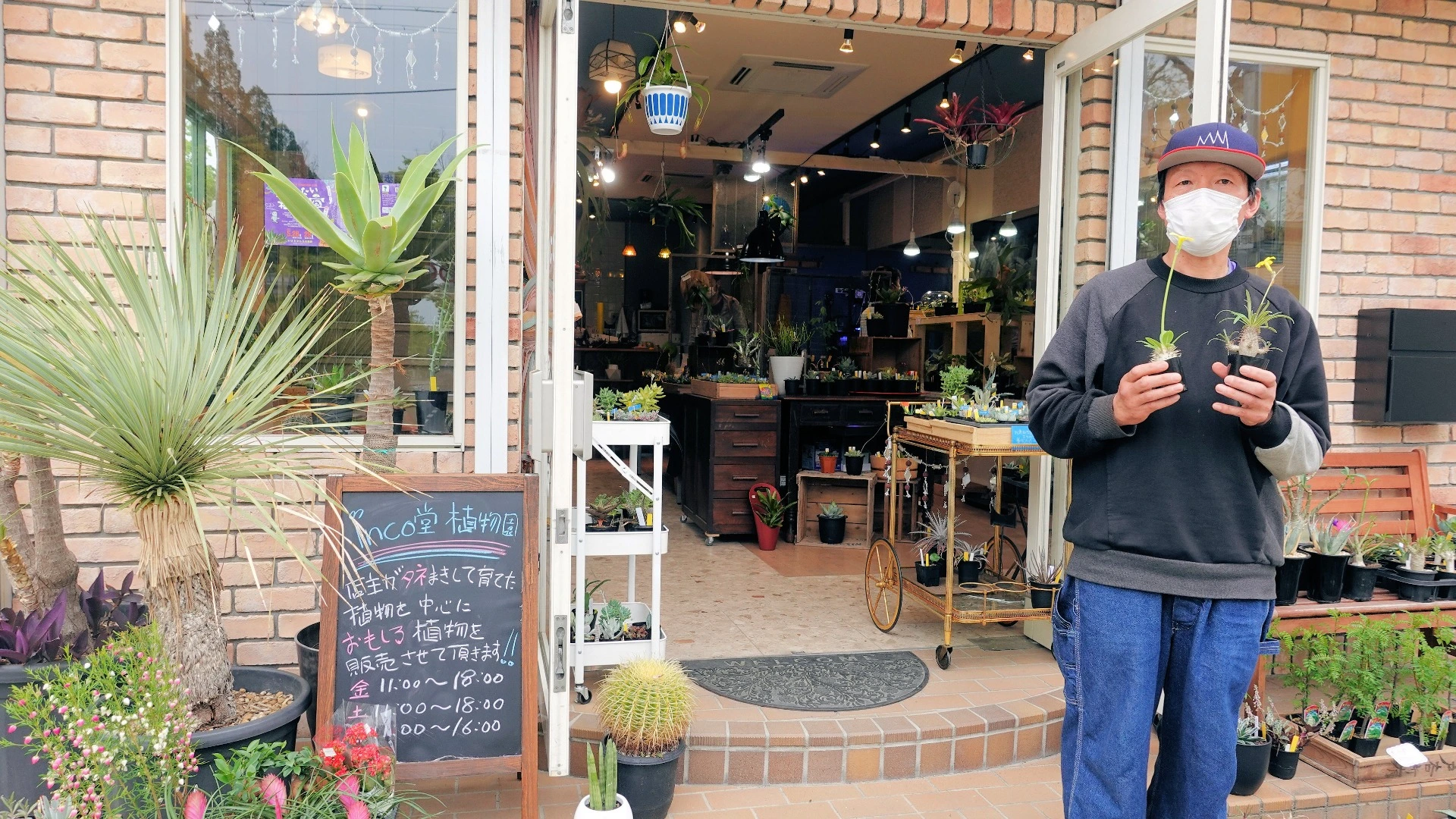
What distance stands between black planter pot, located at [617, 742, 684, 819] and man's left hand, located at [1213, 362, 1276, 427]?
174cm

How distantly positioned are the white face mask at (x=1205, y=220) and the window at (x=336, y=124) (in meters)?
2.28

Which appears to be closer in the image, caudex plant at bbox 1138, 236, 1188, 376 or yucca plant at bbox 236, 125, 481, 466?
caudex plant at bbox 1138, 236, 1188, 376

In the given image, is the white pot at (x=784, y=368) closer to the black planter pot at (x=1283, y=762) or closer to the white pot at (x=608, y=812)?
the black planter pot at (x=1283, y=762)

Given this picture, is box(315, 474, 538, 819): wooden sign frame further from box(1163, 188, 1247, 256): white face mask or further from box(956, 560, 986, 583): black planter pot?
box(956, 560, 986, 583): black planter pot

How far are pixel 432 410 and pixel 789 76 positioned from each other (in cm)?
510

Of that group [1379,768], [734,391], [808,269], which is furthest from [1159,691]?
[808,269]

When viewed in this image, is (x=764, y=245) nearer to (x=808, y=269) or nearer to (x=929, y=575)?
(x=929, y=575)

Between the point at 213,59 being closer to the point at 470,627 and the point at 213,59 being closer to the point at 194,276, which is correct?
the point at 194,276

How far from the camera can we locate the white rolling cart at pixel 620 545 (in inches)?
122

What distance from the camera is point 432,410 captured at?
10.8ft

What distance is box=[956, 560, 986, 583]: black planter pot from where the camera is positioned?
13.0 feet

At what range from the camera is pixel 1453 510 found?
4.19 m

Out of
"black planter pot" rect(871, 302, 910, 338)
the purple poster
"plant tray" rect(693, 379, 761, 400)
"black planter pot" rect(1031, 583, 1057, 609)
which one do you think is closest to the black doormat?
"black planter pot" rect(1031, 583, 1057, 609)

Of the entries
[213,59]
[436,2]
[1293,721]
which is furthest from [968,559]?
[213,59]
